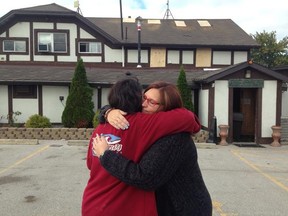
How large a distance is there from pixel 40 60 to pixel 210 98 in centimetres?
1116

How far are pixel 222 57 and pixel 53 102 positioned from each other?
37.9ft

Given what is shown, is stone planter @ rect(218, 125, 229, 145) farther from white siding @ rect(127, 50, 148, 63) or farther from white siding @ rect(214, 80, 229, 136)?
white siding @ rect(127, 50, 148, 63)

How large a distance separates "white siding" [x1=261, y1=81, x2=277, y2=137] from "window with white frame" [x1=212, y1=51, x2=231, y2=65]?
8057 mm

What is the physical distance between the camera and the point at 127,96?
200 cm

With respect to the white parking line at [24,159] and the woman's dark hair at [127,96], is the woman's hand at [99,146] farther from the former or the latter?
the white parking line at [24,159]

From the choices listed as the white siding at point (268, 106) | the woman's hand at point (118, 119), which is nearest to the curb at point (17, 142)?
the white siding at point (268, 106)

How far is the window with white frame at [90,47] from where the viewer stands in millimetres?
20188

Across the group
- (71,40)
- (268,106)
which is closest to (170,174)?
(268,106)

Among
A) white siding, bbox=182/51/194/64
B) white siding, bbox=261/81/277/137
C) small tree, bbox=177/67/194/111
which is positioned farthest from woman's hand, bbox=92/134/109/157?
white siding, bbox=182/51/194/64

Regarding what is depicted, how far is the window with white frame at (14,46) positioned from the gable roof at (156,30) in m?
0.81

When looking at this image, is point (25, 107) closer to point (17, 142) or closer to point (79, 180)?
point (17, 142)

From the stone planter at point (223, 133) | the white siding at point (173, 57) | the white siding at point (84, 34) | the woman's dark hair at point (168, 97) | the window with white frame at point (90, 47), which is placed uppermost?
the white siding at point (84, 34)

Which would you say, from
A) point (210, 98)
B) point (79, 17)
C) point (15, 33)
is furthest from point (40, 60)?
point (210, 98)

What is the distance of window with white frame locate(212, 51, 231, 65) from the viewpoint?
71.8 feet
